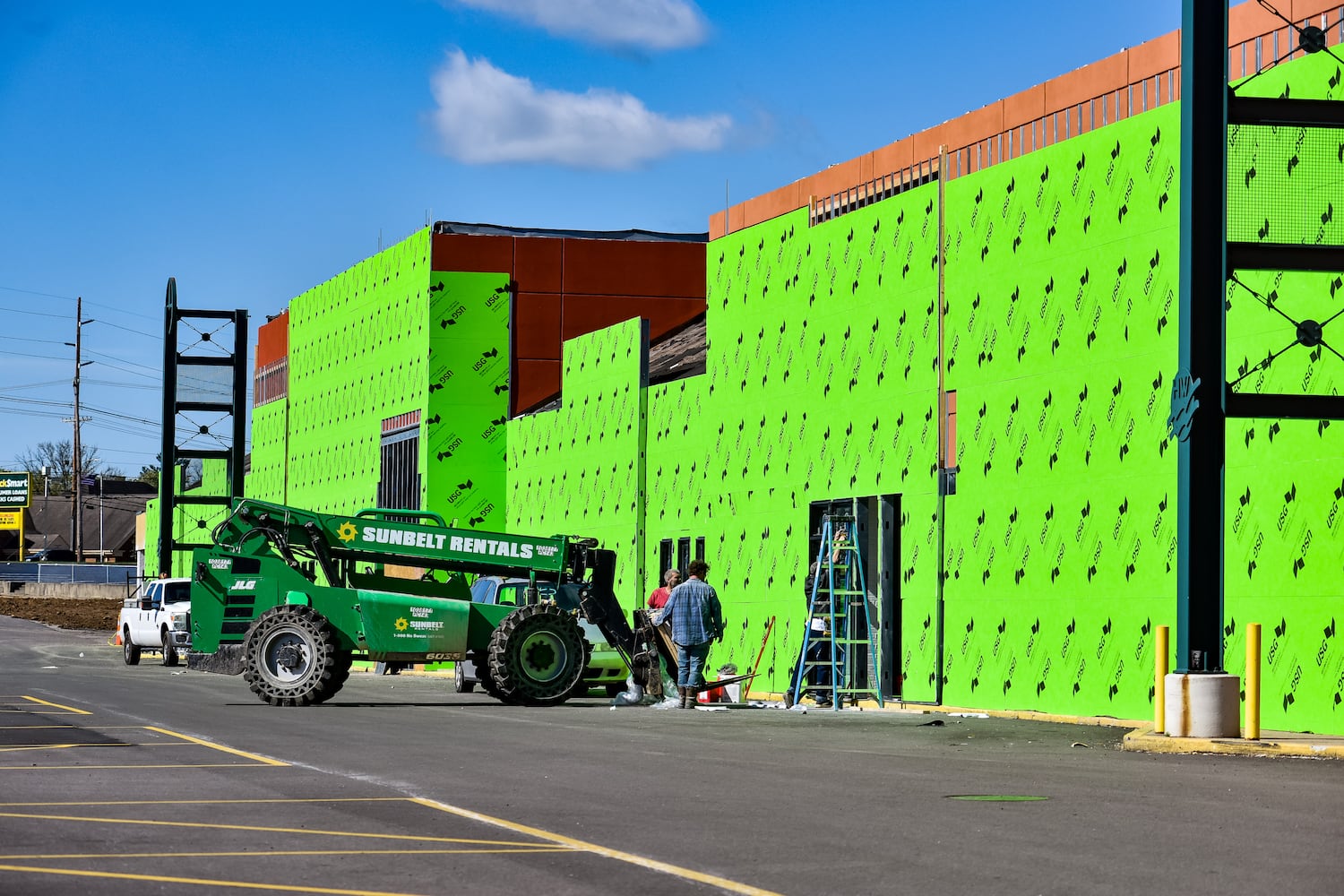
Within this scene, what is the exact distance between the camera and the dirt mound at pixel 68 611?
73.8 m

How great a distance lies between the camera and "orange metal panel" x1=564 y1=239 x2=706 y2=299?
149 ft

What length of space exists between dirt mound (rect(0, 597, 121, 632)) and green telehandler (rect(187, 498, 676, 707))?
4759 centimetres

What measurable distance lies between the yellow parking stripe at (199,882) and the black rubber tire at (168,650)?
33537mm

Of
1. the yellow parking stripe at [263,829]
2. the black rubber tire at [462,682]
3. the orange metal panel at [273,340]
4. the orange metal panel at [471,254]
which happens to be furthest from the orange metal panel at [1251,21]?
the orange metal panel at [273,340]

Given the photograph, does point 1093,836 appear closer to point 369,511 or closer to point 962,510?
point 962,510

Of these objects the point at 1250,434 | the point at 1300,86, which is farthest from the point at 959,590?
the point at 1300,86

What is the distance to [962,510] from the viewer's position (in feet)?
81.9

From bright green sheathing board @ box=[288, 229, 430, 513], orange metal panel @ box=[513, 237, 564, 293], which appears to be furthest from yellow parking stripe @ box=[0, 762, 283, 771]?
orange metal panel @ box=[513, 237, 564, 293]

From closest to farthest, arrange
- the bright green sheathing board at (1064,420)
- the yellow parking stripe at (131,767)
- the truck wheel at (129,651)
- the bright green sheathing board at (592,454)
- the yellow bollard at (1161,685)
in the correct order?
the yellow parking stripe at (131,767) → the yellow bollard at (1161,685) → the bright green sheathing board at (1064,420) → the bright green sheathing board at (592,454) → the truck wheel at (129,651)

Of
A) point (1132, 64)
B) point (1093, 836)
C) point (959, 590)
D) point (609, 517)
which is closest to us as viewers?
point (1093, 836)

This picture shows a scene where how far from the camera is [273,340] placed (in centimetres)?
6131

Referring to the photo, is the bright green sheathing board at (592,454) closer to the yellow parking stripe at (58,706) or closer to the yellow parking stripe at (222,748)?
the yellow parking stripe at (58,706)

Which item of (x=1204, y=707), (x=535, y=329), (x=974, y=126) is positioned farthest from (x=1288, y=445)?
(x=535, y=329)

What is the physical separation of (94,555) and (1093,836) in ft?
495
